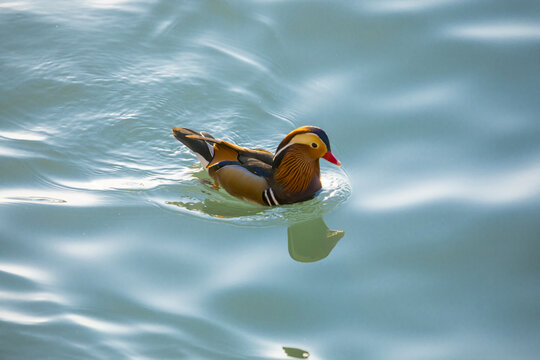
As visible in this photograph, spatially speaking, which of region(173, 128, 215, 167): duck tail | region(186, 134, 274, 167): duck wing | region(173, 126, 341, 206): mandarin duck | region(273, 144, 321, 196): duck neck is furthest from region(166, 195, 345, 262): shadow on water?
region(173, 128, 215, 167): duck tail

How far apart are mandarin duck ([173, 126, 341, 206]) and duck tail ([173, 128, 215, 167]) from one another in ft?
0.68

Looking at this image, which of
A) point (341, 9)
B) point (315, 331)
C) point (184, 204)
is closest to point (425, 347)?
point (315, 331)

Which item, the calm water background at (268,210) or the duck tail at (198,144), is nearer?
the calm water background at (268,210)

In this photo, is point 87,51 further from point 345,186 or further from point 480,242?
point 480,242

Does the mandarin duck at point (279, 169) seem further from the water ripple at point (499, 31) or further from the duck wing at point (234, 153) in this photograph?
the water ripple at point (499, 31)

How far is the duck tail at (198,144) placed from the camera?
7912mm

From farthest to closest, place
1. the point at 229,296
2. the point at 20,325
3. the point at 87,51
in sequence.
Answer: the point at 87,51
the point at 229,296
the point at 20,325

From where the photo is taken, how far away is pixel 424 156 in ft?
25.5

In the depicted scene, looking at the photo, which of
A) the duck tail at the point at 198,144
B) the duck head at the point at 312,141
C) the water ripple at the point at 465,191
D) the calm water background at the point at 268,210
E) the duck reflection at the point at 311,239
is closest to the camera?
the calm water background at the point at 268,210

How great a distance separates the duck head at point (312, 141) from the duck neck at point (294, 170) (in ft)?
0.17

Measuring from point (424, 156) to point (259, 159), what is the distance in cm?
192

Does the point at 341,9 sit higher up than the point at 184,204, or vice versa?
the point at 341,9

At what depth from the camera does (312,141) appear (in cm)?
729

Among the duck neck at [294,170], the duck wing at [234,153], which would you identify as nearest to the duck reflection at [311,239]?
the duck neck at [294,170]
